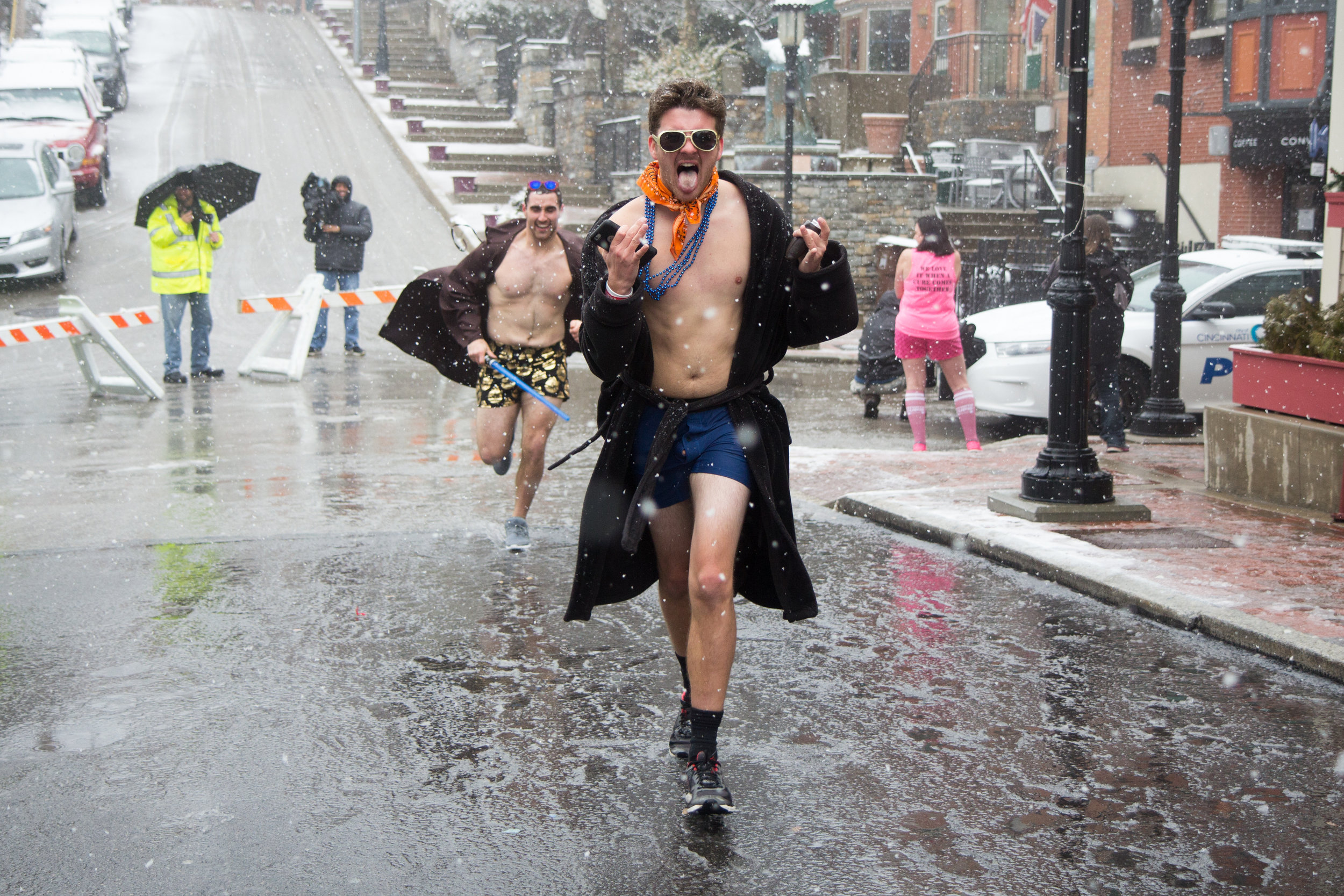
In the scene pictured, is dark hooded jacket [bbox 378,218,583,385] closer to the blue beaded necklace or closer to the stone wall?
the blue beaded necklace

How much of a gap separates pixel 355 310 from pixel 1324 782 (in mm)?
14410

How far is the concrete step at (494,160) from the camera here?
29828 millimetres

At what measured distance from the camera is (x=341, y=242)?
56.3 feet

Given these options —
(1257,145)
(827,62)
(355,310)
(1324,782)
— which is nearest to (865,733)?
(1324,782)

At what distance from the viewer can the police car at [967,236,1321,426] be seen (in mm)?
12211

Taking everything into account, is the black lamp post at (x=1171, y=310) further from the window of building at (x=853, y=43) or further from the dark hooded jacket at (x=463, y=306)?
the window of building at (x=853, y=43)

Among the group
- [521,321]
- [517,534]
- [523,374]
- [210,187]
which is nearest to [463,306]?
[521,321]

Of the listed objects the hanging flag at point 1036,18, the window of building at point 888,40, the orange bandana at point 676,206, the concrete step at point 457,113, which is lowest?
the orange bandana at point 676,206

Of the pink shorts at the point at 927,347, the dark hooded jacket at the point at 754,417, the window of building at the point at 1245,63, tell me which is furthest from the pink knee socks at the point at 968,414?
the window of building at the point at 1245,63

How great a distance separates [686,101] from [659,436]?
948 millimetres

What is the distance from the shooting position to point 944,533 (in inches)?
307

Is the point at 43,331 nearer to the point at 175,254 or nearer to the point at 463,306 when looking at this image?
the point at 175,254

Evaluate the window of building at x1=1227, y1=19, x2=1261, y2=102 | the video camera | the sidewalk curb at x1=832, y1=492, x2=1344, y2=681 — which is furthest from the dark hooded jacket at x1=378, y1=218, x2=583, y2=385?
the window of building at x1=1227, y1=19, x2=1261, y2=102

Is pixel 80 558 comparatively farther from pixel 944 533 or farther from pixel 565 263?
pixel 944 533
